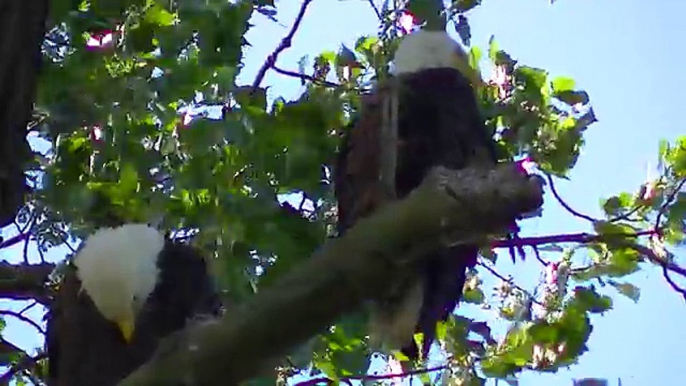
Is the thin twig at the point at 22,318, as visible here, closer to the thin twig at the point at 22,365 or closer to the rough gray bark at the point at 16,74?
the thin twig at the point at 22,365

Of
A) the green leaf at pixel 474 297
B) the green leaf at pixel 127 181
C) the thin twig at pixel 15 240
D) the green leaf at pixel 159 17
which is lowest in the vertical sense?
the green leaf at pixel 474 297

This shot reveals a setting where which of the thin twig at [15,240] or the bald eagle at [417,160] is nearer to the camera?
the bald eagle at [417,160]

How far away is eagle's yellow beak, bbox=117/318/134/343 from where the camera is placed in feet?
9.56

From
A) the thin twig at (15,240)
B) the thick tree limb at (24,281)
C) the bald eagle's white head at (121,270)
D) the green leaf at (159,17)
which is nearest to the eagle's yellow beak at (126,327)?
the bald eagle's white head at (121,270)

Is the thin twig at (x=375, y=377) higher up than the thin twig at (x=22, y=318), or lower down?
lower down

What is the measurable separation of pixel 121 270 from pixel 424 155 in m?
0.83

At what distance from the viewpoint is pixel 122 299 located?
2.96 meters

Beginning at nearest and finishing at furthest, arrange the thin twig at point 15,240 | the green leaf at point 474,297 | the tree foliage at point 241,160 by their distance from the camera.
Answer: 1. the tree foliage at point 241,160
2. the thin twig at point 15,240
3. the green leaf at point 474,297

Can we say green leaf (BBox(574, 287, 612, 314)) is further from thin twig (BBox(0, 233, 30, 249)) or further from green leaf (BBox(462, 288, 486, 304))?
thin twig (BBox(0, 233, 30, 249))

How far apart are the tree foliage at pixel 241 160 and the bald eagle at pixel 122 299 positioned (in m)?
0.10

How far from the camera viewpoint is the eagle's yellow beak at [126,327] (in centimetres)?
291

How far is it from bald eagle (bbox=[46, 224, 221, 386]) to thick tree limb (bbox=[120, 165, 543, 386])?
1.57 metres

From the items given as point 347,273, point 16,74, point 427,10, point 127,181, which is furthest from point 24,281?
point 347,273

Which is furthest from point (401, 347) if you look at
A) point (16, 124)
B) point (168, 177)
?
point (16, 124)
